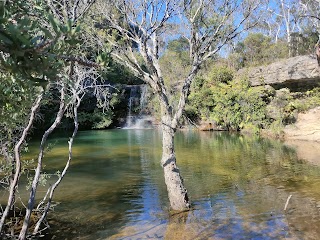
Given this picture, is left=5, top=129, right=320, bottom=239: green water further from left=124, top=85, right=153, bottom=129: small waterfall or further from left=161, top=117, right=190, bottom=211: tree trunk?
left=124, top=85, right=153, bottom=129: small waterfall

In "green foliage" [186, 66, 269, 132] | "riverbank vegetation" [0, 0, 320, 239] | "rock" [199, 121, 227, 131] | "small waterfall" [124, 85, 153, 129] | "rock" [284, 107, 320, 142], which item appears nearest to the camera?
"riverbank vegetation" [0, 0, 320, 239]

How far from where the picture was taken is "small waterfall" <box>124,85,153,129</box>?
33.4m

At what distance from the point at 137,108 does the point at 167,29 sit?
26.1 m

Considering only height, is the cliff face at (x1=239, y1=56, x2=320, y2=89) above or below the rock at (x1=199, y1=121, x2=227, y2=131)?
above

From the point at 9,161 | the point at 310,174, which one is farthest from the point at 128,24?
the point at 310,174

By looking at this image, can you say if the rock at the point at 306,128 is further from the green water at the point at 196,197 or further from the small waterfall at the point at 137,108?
the small waterfall at the point at 137,108

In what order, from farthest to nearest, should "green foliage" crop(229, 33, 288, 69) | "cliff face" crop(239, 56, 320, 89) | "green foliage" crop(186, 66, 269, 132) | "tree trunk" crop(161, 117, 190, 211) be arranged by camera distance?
1. "green foliage" crop(229, 33, 288, 69)
2. "green foliage" crop(186, 66, 269, 132)
3. "cliff face" crop(239, 56, 320, 89)
4. "tree trunk" crop(161, 117, 190, 211)

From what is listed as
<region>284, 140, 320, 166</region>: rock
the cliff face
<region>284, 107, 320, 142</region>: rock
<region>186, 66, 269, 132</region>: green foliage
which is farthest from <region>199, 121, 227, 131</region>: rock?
<region>284, 140, 320, 166</region>: rock

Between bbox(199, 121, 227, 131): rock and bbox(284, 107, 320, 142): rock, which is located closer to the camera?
bbox(284, 107, 320, 142): rock

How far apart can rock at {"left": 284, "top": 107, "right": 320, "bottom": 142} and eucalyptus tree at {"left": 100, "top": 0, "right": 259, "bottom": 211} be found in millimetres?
14343

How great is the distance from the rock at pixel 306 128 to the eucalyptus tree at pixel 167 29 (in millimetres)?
14343

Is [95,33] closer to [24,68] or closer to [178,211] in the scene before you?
[178,211]

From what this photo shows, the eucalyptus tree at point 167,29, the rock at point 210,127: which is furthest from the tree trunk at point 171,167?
the rock at point 210,127

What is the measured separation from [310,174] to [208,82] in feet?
64.3
